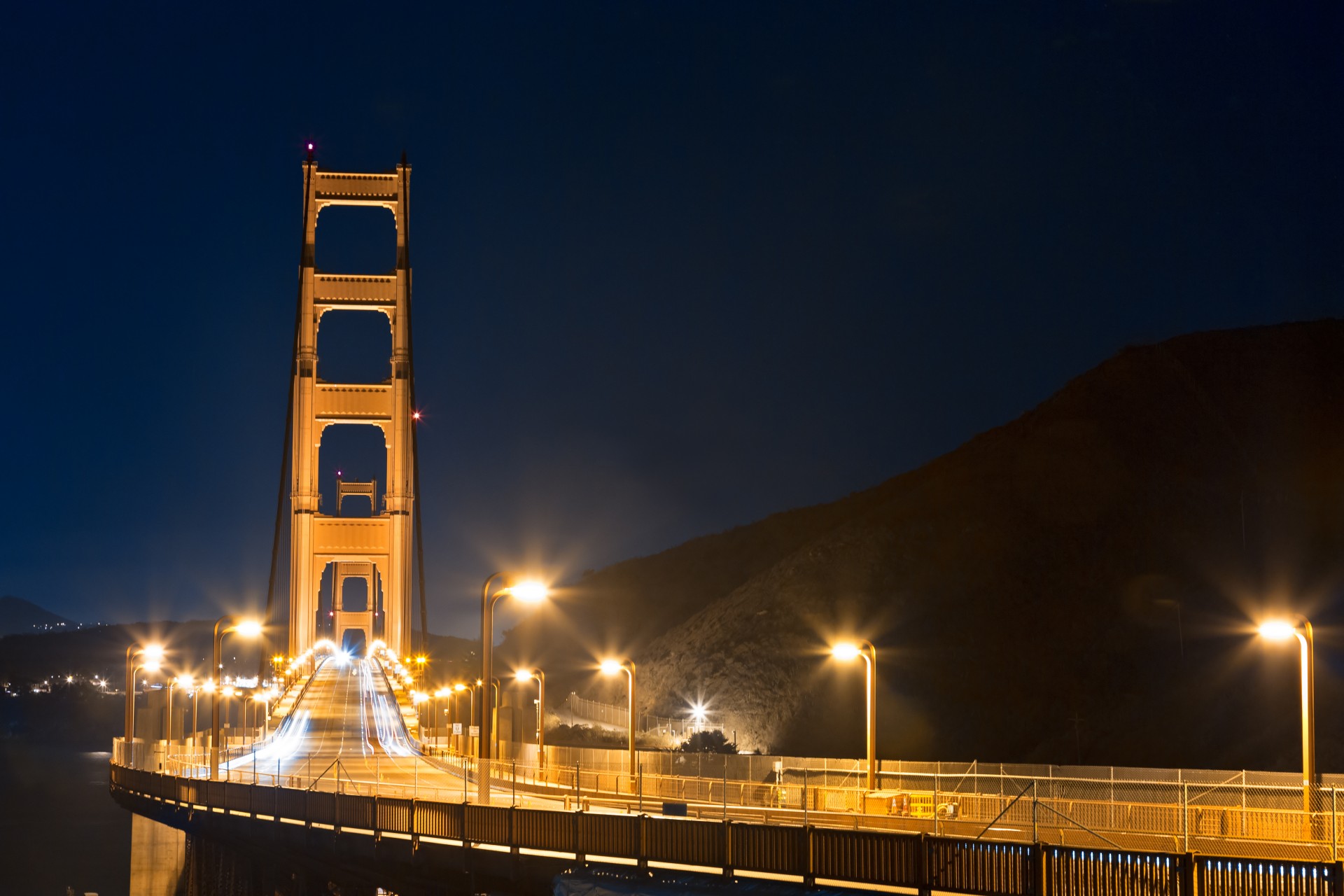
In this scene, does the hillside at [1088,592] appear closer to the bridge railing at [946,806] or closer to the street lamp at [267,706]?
the street lamp at [267,706]

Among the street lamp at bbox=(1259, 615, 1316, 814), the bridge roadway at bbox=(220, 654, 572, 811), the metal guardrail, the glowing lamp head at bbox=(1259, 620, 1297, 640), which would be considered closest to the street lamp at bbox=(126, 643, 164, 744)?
the bridge roadway at bbox=(220, 654, 572, 811)

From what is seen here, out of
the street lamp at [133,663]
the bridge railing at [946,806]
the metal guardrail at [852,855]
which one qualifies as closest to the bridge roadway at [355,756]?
the bridge railing at [946,806]

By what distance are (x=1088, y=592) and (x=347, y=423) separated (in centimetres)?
5096

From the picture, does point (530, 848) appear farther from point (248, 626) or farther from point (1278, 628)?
point (248, 626)

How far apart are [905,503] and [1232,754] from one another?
3662 centimetres

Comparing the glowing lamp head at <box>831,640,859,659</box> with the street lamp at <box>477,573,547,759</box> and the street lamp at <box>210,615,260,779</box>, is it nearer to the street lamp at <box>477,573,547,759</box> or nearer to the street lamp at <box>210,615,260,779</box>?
the street lamp at <box>477,573,547,759</box>

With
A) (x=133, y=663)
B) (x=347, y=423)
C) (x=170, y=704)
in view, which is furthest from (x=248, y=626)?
(x=347, y=423)

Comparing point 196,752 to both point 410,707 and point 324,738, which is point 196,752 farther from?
point 410,707

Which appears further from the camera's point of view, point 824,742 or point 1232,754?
point 824,742

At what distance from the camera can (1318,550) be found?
86.9 m

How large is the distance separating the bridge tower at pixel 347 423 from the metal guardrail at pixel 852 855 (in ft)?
220

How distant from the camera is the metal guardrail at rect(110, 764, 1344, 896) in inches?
655

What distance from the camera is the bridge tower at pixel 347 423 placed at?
94062mm

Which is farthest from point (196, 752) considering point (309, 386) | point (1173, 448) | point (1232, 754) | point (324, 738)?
point (1173, 448)
